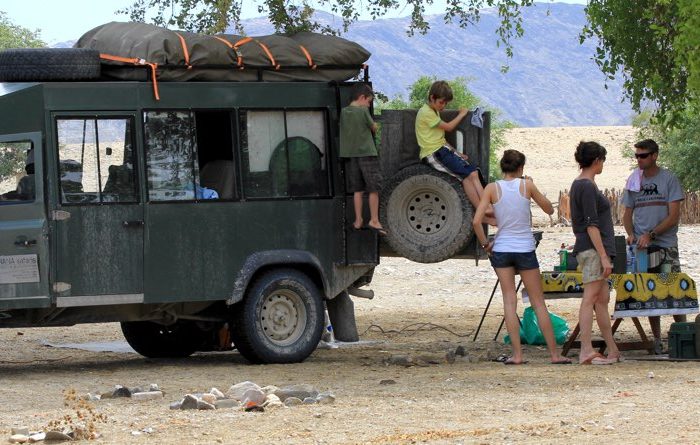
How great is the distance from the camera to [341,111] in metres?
12.7

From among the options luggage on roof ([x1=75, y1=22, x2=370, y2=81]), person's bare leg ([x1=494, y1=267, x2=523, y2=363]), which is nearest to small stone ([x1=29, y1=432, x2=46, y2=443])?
luggage on roof ([x1=75, y1=22, x2=370, y2=81])

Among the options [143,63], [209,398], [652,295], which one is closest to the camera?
[209,398]

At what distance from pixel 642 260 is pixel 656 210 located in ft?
1.53

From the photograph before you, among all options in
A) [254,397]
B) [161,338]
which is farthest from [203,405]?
[161,338]

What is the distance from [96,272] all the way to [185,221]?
0.87 m

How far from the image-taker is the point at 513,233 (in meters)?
12.0

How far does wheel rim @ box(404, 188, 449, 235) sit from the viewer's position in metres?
12.7

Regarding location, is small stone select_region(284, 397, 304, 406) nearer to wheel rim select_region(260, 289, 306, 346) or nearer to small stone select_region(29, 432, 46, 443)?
small stone select_region(29, 432, 46, 443)

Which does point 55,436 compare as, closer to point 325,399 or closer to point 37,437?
point 37,437

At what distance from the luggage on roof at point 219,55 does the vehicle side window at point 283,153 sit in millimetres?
396

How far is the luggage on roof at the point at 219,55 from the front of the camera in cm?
1214

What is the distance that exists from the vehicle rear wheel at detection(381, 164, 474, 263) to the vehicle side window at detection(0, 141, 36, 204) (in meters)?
3.09

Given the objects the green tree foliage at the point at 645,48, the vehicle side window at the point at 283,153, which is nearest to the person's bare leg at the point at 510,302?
the vehicle side window at the point at 283,153

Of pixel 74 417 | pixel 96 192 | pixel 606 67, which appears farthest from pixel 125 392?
pixel 606 67
